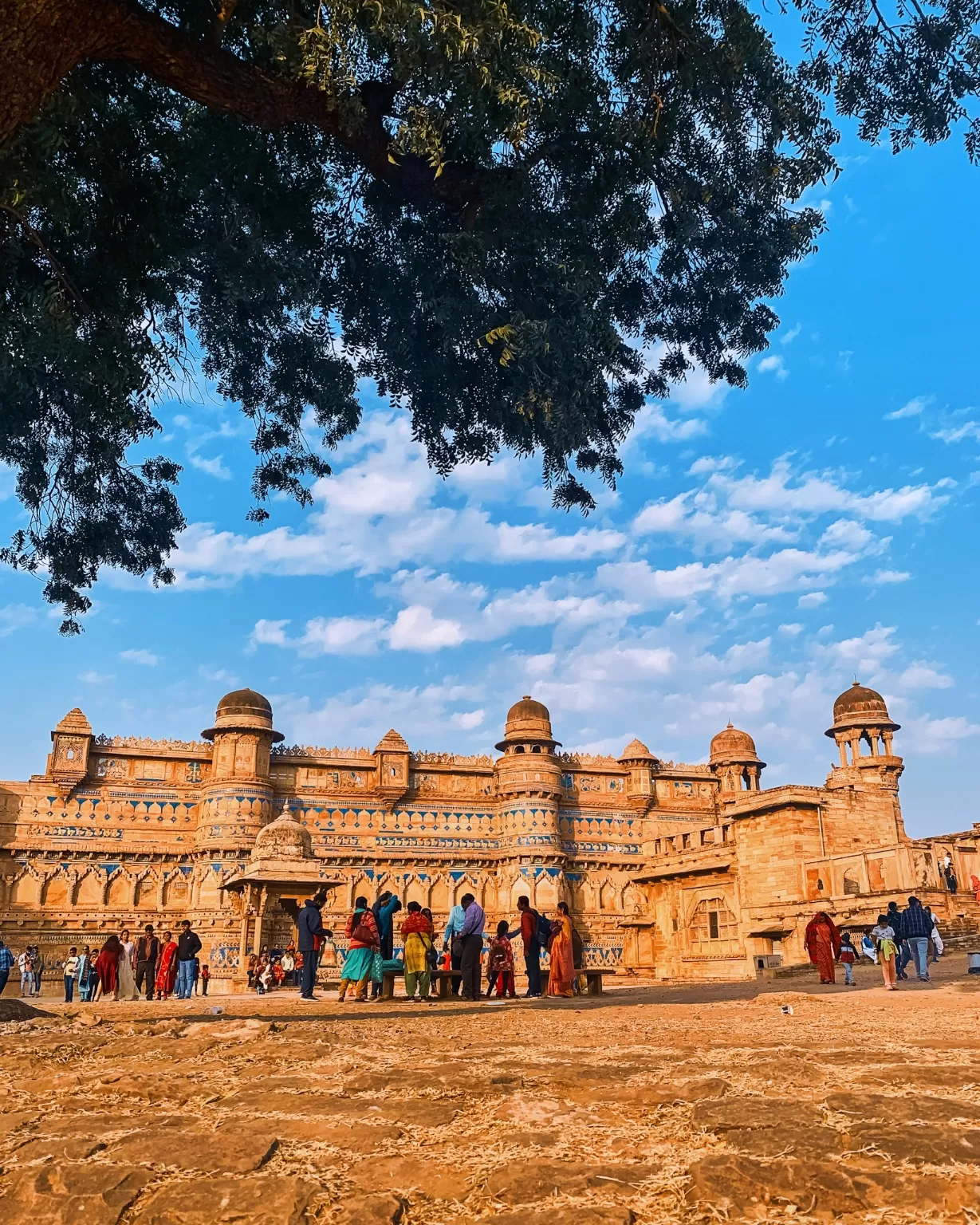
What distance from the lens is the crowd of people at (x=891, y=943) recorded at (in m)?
14.2

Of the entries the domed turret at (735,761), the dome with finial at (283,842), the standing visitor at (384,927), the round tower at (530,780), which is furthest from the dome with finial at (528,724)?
the standing visitor at (384,927)

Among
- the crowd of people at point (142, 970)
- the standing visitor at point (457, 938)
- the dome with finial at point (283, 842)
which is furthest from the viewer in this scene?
the dome with finial at point (283, 842)

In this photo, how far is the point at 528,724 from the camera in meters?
35.1

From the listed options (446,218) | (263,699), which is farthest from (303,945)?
(263,699)

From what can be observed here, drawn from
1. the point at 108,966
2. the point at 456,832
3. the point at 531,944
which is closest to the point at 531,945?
the point at 531,944

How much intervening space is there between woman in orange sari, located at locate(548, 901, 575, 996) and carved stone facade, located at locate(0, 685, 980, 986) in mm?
12372

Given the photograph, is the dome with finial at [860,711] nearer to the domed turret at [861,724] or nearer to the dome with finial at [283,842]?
the domed turret at [861,724]

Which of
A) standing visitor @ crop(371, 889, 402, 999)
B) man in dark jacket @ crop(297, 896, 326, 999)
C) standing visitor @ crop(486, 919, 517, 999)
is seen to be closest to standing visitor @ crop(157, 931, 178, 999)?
man in dark jacket @ crop(297, 896, 326, 999)

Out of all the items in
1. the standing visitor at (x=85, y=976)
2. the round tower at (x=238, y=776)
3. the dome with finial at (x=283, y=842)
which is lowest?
the standing visitor at (x=85, y=976)

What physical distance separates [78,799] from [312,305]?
2637 cm

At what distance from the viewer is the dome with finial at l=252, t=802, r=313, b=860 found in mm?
18938

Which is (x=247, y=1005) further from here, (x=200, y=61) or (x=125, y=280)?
(x=200, y=61)

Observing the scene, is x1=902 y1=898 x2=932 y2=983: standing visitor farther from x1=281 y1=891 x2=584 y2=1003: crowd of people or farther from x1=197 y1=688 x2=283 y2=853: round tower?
x1=197 y1=688 x2=283 y2=853: round tower

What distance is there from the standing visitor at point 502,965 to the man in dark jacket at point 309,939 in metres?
2.60
